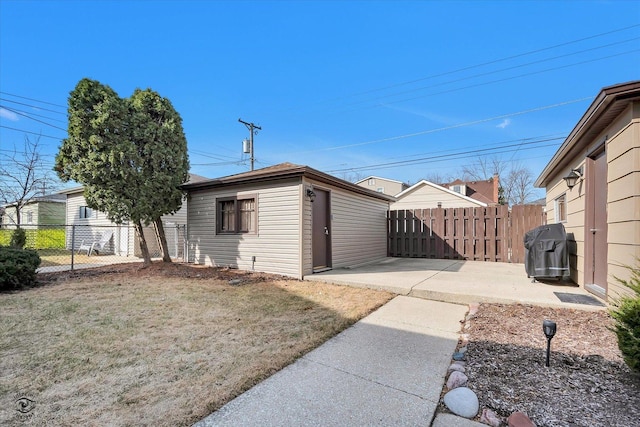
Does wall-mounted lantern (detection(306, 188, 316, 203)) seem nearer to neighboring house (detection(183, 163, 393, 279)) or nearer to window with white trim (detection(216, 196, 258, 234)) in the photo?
neighboring house (detection(183, 163, 393, 279))

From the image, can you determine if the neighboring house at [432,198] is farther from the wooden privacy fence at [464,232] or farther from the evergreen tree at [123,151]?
the evergreen tree at [123,151]

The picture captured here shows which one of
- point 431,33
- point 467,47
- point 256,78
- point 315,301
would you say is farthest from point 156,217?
point 467,47

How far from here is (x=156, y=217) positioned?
7.93 meters

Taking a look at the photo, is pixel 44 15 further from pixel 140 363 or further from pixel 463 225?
pixel 463 225

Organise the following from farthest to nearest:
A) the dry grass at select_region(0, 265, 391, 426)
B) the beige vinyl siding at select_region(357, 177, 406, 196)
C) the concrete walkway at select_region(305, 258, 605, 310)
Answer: the beige vinyl siding at select_region(357, 177, 406, 196) < the concrete walkway at select_region(305, 258, 605, 310) < the dry grass at select_region(0, 265, 391, 426)

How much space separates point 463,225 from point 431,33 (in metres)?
6.87

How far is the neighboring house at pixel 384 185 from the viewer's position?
90.3 feet

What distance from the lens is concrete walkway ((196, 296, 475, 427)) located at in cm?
189

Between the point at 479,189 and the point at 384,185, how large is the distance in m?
8.13

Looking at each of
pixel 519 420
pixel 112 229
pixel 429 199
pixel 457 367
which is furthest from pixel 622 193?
pixel 429 199

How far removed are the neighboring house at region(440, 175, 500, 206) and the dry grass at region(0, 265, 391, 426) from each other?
68.1ft

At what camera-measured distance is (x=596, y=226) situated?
452cm

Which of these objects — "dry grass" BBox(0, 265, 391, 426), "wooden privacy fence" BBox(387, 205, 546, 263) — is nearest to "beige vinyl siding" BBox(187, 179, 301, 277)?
"dry grass" BBox(0, 265, 391, 426)

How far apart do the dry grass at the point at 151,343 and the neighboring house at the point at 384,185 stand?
23.1m
